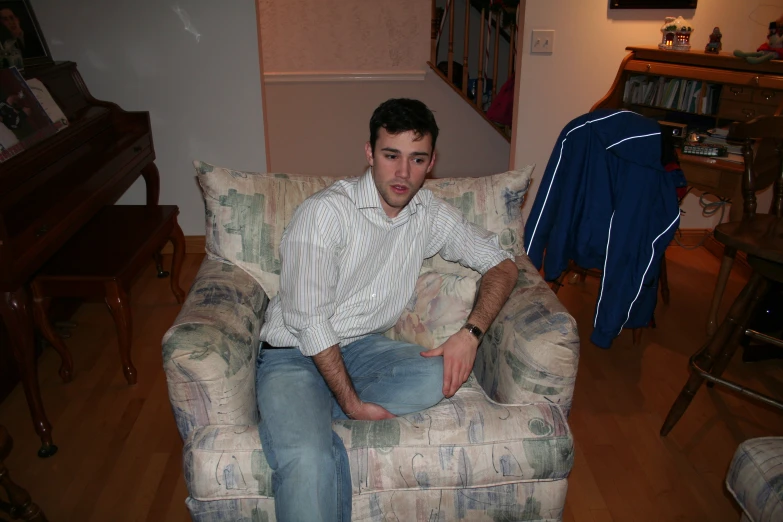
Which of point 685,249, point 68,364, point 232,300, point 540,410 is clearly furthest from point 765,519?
point 685,249

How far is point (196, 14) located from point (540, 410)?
2.62 metres

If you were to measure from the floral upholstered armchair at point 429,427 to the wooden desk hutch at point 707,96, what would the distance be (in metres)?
1.58

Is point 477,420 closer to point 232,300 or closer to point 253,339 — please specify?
point 253,339

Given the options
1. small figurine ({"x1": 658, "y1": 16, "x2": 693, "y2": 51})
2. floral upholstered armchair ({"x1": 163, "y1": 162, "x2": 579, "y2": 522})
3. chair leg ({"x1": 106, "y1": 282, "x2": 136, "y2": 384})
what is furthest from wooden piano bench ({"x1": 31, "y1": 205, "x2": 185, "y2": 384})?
small figurine ({"x1": 658, "y1": 16, "x2": 693, "y2": 51})

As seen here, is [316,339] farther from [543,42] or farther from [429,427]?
[543,42]

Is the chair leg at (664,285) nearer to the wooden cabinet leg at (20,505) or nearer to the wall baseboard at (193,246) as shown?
the wall baseboard at (193,246)

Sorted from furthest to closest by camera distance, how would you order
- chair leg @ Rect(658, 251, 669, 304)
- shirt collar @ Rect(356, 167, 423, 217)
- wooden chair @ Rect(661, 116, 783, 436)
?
chair leg @ Rect(658, 251, 669, 304) → wooden chair @ Rect(661, 116, 783, 436) → shirt collar @ Rect(356, 167, 423, 217)

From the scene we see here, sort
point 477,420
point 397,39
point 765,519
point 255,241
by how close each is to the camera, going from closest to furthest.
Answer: point 765,519
point 477,420
point 255,241
point 397,39

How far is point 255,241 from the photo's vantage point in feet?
6.14

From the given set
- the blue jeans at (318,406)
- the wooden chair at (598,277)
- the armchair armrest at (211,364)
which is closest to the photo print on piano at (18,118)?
the armchair armrest at (211,364)

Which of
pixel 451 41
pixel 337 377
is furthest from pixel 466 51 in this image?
pixel 337 377

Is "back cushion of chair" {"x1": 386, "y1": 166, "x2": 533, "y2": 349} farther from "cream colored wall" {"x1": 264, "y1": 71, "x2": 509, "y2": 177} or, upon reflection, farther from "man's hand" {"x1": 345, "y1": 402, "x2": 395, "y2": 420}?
"cream colored wall" {"x1": 264, "y1": 71, "x2": 509, "y2": 177}

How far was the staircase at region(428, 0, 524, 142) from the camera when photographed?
4.65 metres

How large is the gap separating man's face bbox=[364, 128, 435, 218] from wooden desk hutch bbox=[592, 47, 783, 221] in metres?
1.69
